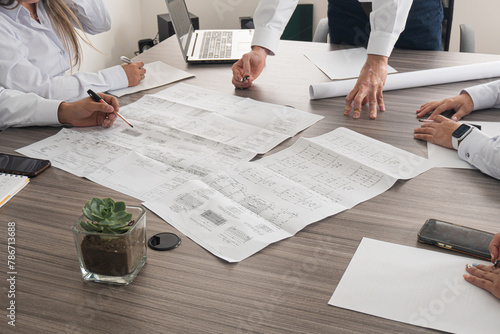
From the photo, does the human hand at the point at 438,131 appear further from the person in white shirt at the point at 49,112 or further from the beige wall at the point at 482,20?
the beige wall at the point at 482,20

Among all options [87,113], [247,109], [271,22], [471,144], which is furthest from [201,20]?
[471,144]

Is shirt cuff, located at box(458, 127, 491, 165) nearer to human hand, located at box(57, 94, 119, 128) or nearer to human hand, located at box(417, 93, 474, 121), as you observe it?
human hand, located at box(417, 93, 474, 121)

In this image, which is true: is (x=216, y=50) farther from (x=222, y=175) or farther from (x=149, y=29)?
(x=149, y=29)

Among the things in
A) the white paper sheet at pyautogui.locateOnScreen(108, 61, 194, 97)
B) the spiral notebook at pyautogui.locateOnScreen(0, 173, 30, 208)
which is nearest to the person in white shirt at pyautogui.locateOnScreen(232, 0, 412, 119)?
the white paper sheet at pyautogui.locateOnScreen(108, 61, 194, 97)

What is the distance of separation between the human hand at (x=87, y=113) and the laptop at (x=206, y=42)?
1.86ft

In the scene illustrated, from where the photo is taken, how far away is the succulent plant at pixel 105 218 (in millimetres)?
783

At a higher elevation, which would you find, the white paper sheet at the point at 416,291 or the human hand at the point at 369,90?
the human hand at the point at 369,90

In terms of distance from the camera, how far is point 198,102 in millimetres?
1570

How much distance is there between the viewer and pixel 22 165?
116 cm

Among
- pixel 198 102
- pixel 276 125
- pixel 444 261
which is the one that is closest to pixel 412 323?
pixel 444 261

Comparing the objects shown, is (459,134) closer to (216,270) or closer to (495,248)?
(495,248)

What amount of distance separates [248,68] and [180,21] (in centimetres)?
46

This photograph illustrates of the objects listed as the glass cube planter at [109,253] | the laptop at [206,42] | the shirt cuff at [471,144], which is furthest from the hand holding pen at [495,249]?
the laptop at [206,42]

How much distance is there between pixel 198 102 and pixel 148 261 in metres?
0.79
